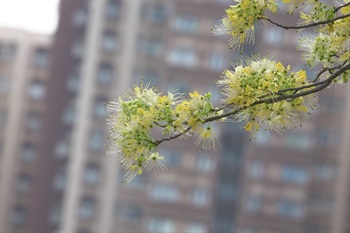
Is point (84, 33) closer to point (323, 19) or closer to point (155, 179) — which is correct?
point (155, 179)

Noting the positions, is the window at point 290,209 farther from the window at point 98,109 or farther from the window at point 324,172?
the window at point 98,109

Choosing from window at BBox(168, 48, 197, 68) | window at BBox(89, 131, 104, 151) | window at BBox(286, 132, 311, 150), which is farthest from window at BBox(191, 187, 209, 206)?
window at BBox(168, 48, 197, 68)

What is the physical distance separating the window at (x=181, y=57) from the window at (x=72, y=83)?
1159 cm

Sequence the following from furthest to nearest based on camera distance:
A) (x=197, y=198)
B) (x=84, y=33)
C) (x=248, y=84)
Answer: (x=84, y=33)
(x=197, y=198)
(x=248, y=84)

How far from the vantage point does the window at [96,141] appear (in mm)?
67206

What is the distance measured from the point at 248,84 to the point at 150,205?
5772 cm

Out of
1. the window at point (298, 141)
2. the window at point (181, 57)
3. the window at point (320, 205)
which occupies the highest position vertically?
the window at point (181, 57)

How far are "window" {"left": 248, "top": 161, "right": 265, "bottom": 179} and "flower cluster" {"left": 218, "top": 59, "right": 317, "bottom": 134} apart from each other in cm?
5712

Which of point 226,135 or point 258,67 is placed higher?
point 226,135

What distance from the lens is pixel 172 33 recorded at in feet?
216

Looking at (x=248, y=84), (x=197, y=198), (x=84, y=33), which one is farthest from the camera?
(x=84, y=33)

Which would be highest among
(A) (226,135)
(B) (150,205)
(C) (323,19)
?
(A) (226,135)

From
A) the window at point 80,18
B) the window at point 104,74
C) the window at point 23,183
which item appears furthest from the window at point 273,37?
the window at point 23,183

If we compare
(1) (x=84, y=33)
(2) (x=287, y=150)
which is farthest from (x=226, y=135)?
(1) (x=84, y=33)
